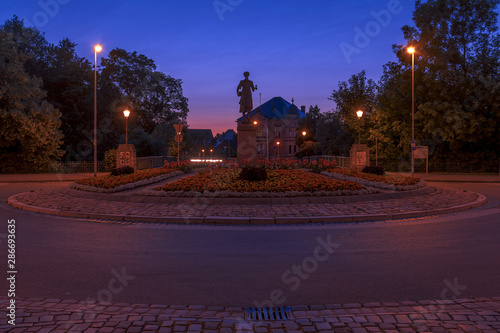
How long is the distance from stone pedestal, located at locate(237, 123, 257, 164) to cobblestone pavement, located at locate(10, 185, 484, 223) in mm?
10040

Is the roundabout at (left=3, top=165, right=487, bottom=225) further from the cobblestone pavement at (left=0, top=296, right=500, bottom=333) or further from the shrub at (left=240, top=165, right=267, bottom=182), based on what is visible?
the cobblestone pavement at (left=0, top=296, right=500, bottom=333)

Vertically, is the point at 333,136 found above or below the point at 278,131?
below

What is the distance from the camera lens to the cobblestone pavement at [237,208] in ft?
35.5

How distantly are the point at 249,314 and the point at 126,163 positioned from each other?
23128mm

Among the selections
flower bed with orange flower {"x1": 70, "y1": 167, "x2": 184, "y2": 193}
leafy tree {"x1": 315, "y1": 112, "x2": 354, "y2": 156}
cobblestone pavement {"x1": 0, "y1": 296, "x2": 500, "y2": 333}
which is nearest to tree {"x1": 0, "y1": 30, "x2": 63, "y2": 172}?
flower bed with orange flower {"x1": 70, "y1": 167, "x2": 184, "y2": 193}

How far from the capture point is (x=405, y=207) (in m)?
12.1

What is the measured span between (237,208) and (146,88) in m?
46.7

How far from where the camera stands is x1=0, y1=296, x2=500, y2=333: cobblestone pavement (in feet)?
12.8

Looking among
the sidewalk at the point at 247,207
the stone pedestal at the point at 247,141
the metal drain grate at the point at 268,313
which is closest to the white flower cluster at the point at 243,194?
the sidewalk at the point at 247,207

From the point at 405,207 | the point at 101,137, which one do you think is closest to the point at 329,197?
the point at 405,207

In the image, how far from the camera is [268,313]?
173 inches

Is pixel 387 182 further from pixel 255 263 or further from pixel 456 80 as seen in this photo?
pixel 456 80

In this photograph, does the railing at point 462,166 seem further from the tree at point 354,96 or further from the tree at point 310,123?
the tree at point 310,123

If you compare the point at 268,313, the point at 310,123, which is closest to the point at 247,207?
the point at 268,313
